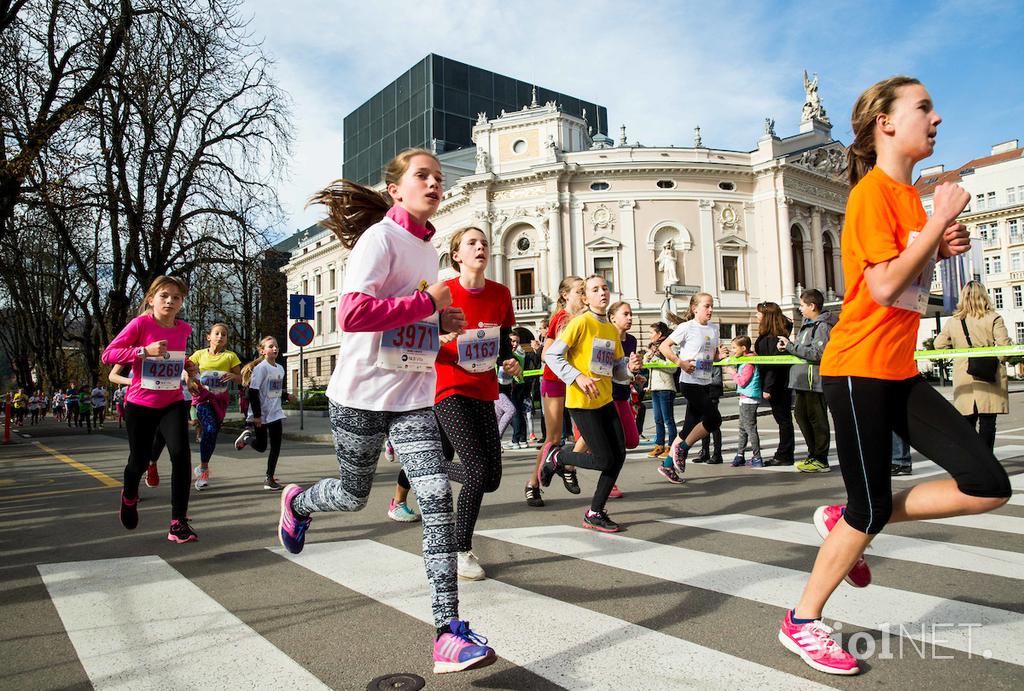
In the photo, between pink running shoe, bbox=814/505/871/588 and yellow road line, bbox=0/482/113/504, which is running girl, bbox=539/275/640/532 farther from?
yellow road line, bbox=0/482/113/504

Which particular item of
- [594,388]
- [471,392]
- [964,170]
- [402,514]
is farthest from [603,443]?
[964,170]

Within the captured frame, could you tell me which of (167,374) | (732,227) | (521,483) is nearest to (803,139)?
(732,227)

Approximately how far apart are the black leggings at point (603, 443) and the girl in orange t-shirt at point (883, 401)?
8.61ft

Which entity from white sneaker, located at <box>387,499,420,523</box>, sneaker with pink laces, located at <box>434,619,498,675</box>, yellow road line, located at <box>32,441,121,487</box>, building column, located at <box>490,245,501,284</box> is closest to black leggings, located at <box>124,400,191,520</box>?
white sneaker, located at <box>387,499,420,523</box>

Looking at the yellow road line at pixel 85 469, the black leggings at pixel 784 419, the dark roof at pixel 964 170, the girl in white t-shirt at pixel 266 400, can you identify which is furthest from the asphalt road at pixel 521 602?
the dark roof at pixel 964 170

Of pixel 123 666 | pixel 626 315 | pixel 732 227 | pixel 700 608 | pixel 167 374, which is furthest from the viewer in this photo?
pixel 732 227

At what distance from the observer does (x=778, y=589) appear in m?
3.64

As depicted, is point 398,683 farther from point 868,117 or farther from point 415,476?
point 868,117

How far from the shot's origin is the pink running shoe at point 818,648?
2.60m

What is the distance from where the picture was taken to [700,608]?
3371mm

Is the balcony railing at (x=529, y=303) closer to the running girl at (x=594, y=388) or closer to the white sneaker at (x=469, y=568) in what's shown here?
the running girl at (x=594, y=388)

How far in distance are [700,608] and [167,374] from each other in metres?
4.22

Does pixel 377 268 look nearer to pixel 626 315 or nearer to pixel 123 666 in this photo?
pixel 123 666

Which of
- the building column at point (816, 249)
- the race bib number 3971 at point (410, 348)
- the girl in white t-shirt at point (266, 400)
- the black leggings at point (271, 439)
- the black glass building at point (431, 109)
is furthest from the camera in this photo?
the black glass building at point (431, 109)
